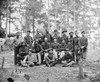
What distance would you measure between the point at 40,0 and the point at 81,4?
709 cm

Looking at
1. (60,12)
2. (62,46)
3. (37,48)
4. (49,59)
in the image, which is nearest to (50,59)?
(49,59)

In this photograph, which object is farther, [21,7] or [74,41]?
[21,7]

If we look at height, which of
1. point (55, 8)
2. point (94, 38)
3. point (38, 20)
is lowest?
point (94, 38)

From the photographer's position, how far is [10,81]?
4.80m

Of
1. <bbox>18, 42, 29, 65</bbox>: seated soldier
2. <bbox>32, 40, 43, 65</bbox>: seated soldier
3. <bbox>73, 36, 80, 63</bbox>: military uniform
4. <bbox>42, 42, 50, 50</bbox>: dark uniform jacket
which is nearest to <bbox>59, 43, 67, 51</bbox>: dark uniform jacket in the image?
<bbox>73, 36, 80, 63</bbox>: military uniform

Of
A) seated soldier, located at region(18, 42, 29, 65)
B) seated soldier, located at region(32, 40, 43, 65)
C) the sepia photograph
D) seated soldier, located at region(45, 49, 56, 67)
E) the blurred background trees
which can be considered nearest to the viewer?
the sepia photograph

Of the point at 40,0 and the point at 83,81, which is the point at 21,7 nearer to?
the point at 40,0

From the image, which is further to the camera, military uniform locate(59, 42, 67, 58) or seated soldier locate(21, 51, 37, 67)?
military uniform locate(59, 42, 67, 58)

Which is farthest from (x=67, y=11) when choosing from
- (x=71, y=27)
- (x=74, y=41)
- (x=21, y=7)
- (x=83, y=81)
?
(x=83, y=81)

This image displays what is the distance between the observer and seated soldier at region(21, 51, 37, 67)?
9.46 metres

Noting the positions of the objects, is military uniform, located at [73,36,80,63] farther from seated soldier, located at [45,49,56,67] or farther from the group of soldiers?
seated soldier, located at [45,49,56,67]

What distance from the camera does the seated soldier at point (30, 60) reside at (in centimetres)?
946

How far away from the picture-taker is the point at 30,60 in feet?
32.1

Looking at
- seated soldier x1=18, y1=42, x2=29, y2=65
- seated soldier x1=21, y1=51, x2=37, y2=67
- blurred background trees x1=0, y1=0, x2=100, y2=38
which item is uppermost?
blurred background trees x1=0, y1=0, x2=100, y2=38
